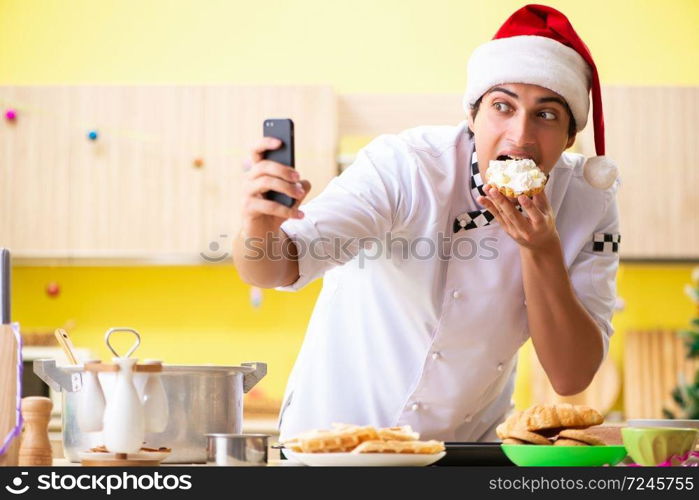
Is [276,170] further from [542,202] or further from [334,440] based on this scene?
[542,202]

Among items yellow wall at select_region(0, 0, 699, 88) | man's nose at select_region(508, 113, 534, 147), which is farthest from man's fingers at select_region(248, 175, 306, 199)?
yellow wall at select_region(0, 0, 699, 88)

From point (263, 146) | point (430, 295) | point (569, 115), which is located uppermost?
point (569, 115)

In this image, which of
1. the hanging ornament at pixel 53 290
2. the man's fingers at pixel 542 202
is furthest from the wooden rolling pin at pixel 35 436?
the hanging ornament at pixel 53 290

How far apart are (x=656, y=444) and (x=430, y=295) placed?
2.62 ft

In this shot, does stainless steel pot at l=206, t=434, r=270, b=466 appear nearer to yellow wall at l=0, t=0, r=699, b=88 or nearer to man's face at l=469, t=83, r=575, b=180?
man's face at l=469, t=83, r=575, b=180

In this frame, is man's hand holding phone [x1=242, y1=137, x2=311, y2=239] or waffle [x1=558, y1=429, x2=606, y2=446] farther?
man's hand holding phone [x1=242, y1=137, x2=311, y2=239]

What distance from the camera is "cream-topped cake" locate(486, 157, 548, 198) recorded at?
70.9 inches

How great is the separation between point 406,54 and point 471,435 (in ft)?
10.3

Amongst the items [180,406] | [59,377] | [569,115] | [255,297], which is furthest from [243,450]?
[255,297]

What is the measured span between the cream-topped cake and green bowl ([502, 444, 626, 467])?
63 cm

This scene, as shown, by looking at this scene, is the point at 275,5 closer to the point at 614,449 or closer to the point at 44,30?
the point at 44,30

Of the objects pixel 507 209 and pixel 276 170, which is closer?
pixel 276 170

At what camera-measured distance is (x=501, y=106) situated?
1.97 m

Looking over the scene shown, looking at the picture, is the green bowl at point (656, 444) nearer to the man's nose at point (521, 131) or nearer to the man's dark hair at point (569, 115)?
the man's nose at point (521, 131)
